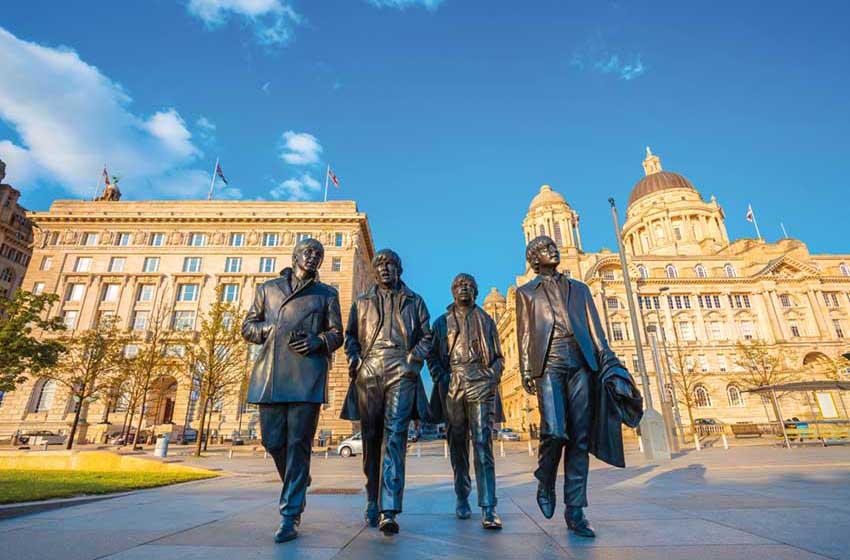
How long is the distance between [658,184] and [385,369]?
88.1 m

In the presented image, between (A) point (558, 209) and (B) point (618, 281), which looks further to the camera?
(A) point (558, 209)

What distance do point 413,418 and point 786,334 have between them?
65036 millimetres

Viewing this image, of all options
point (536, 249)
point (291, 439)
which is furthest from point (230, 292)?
point (536, 249)

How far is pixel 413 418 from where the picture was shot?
14.2 feet

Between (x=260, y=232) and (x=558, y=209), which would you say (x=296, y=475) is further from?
(x=558, y=209)

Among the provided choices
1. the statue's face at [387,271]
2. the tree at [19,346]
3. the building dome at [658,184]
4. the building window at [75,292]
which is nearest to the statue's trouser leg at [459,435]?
the statue's face at [387,271]

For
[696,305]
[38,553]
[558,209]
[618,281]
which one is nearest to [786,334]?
[696,305]

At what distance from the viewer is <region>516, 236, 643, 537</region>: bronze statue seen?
3.91 meters

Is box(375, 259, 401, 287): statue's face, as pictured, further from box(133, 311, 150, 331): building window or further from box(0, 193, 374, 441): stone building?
box(133, 311, 150, 331): building window

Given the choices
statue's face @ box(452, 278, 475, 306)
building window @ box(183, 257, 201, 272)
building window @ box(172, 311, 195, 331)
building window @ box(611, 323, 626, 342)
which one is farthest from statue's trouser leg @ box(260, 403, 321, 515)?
building window @ box(611, 323, 626, 342)

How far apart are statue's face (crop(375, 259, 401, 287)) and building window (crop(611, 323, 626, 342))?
2058 inches

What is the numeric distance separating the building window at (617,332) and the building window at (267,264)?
132 feet

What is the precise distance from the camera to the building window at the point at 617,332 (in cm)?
5144

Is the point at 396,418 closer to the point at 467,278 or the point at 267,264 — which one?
the point at 467,278
